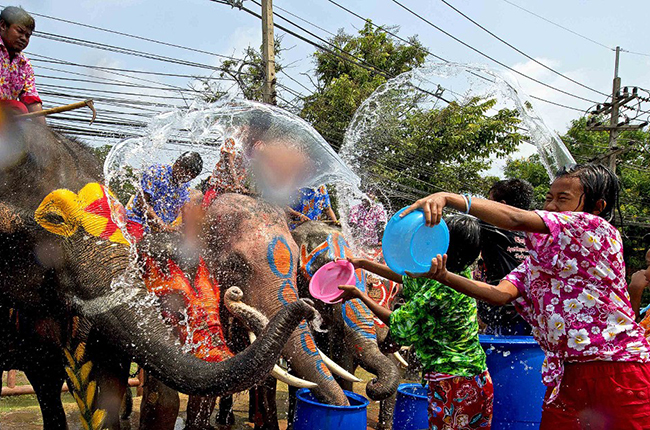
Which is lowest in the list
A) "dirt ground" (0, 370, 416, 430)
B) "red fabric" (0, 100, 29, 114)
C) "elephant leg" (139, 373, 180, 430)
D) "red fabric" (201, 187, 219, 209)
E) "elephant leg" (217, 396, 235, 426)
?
"dirt ground" (0, 370, 416, 430)

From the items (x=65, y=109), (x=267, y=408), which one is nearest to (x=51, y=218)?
(x=65, y=109)

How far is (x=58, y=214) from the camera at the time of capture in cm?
335

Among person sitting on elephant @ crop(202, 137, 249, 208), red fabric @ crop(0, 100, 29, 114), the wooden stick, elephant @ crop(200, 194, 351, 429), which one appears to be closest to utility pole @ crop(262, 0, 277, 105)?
person sitting on elephant @ crop(202, 137, 249, 208)

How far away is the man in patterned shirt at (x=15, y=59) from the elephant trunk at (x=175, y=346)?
1557 millimetres

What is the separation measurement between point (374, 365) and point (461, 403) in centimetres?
198

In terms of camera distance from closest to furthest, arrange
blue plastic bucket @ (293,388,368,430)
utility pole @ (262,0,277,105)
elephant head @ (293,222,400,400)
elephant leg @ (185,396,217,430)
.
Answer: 1. blue plastic bucket @ (293,388,368,430)
2. elephant leg @ (185,396,217,430)
3. elephant head @ (293,222,400,400)
4. utility pole @ (262,0,277,105)

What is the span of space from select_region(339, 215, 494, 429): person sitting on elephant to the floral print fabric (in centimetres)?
270

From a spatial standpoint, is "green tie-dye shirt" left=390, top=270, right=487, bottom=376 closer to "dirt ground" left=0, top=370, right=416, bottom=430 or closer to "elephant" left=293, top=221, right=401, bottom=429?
"elephant" left=293, top=221, right=401, bottom=429

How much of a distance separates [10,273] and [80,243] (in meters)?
0.49

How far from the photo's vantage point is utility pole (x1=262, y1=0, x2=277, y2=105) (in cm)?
1221

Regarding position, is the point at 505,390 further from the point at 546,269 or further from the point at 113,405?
the point at 113,405

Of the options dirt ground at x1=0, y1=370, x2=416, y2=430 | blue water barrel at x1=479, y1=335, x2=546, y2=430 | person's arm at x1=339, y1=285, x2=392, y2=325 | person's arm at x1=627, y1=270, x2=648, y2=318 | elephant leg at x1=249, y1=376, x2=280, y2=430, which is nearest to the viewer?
person's arm at x1=339, y1=285, x2=392, y2=325

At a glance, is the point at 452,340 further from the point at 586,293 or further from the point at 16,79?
the point at 16,79

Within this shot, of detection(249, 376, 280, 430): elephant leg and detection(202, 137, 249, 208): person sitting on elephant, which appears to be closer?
detection(202, 137, 249, 208): person sitting on elephant
